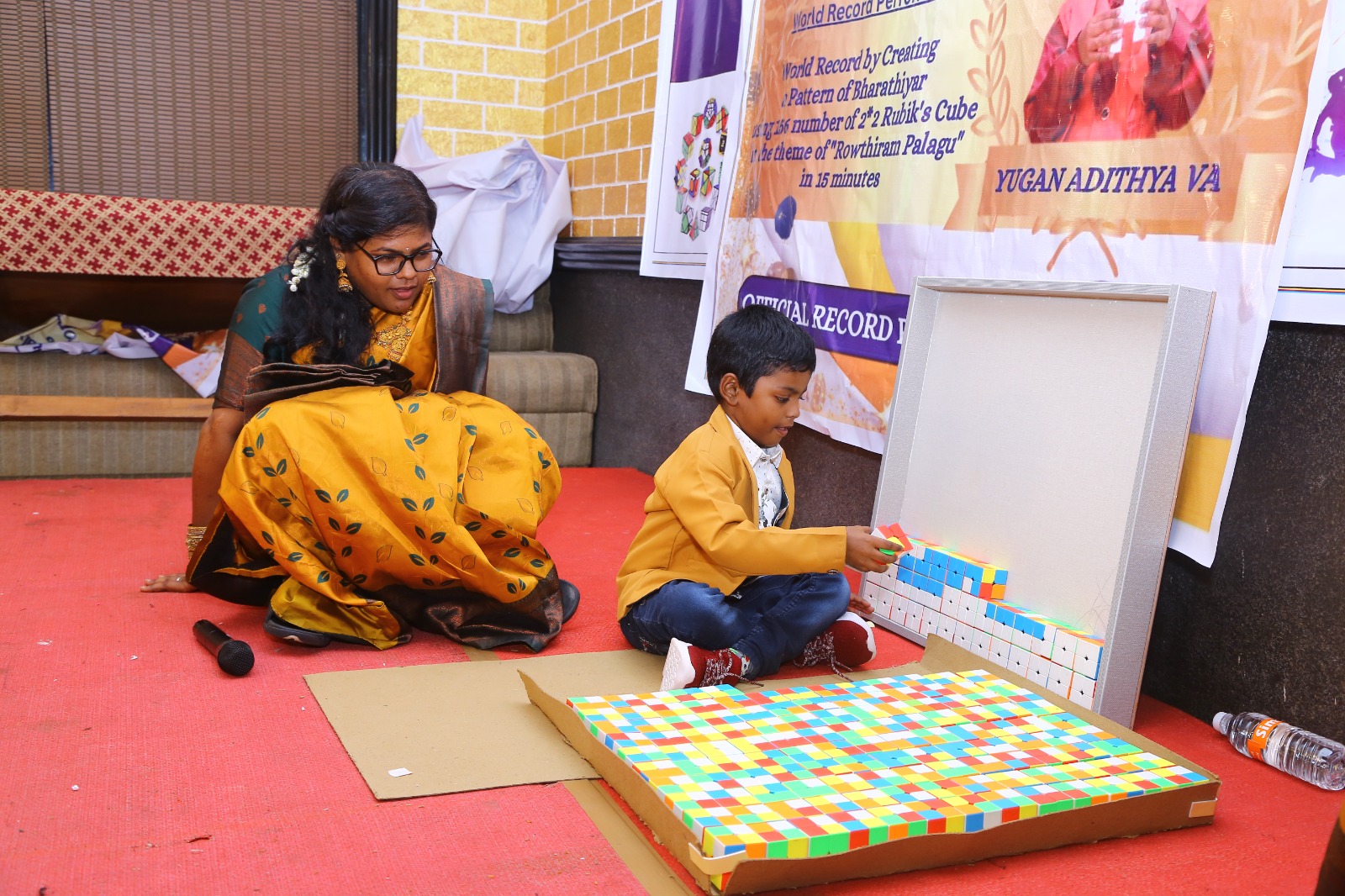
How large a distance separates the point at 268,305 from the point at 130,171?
8.19 feet

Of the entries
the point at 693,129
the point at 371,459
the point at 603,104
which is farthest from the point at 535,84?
the point at 371,459

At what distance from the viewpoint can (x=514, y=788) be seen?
4.85 feet

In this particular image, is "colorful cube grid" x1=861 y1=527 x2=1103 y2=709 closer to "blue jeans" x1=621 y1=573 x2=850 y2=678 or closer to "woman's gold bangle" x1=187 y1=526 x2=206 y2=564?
"blue jeans" x1=621 y1=573 x2=850 y2=678

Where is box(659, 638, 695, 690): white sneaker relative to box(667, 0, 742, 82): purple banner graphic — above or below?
below

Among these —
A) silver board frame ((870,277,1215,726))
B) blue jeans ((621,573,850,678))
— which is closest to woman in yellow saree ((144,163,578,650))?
blue jeans ((621,573,850,678))

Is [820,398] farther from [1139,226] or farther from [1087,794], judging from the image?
[1087,794]

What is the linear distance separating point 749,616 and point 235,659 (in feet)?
2.86

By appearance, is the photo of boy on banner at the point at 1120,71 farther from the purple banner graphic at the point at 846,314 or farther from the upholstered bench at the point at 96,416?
the upholstered bench at the point at 96,416

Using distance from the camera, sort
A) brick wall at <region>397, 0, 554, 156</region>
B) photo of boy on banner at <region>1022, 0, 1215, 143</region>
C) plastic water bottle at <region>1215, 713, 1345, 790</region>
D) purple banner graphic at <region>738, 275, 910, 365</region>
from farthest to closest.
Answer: brick wall at <region>397, 0, 554, 156</region> < purple banner graphic at <region>738, 275, 910, 365</region> < photo of boy on banner at <region>1022, 0, 1215, 143</region> < plastic water bottle at <region>1215, 713, 1345, 790</region>

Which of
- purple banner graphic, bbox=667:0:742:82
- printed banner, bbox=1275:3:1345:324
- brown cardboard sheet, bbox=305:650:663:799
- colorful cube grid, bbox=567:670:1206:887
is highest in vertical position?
purple banner graphic, bbox=667:0:742:82

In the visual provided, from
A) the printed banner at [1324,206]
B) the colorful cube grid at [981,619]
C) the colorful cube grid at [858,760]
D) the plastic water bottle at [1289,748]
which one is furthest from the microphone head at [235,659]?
the printed banner at [1324,206]

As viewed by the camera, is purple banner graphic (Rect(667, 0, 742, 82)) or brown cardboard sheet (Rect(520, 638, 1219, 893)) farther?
purple banner graphic (Rect(667, 0, 742, 82))

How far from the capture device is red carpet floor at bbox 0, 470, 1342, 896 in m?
1.25

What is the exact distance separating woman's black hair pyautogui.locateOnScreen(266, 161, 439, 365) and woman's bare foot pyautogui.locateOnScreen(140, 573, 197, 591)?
523 mm
